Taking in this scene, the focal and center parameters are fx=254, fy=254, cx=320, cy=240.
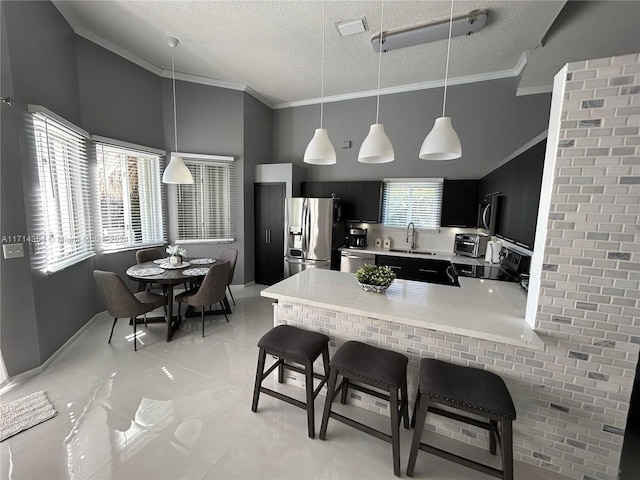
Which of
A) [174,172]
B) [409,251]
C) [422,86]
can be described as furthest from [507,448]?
[422,86]

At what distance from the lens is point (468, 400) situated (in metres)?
1.37

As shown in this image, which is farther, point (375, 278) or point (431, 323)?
point (375, 278)

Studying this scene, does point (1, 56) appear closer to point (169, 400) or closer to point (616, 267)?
point (169, 400)

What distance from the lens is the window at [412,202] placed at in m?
4.38

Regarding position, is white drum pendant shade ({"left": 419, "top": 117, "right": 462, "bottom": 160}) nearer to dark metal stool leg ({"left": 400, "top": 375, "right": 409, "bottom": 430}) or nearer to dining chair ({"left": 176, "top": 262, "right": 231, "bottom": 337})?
dark metal stool leg ({"left": 400, "top": 375, "right": 409, "bottom": 430})

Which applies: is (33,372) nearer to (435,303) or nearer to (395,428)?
(395,428)

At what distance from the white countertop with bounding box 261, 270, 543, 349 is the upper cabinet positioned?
2249 mm

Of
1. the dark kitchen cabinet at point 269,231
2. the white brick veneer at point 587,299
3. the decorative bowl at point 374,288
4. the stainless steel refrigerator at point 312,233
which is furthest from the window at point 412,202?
the white brick veneer at point 587,299

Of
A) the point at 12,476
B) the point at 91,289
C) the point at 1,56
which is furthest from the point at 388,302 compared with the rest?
the point at 91,289

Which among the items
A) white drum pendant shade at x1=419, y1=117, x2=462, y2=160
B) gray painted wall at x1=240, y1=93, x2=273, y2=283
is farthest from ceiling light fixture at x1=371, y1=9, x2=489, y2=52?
gray painted wall at x1=240, y1=93, x2=273, y2=283

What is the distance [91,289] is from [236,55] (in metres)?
3.74

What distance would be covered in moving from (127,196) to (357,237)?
12.3ft

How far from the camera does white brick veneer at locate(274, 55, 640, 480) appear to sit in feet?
4.38

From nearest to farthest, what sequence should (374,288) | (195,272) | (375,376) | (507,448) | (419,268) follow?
(507,448)
(375,376)
(374,288)
(195,272)
(419,268)
